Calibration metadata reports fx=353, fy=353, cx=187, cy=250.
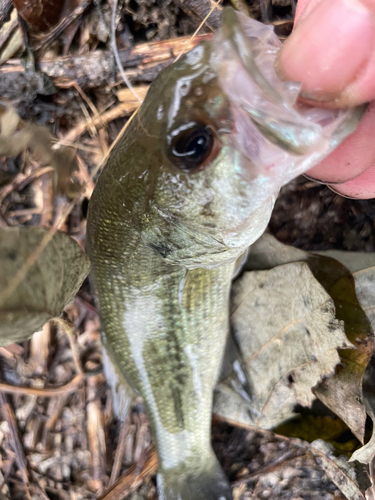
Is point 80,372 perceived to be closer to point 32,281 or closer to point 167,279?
point 167,279

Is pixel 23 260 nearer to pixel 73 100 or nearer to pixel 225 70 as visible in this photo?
pixel 225 70

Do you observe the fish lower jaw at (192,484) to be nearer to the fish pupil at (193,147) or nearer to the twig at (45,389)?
the twig at (45,389)

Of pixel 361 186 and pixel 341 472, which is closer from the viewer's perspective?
pixel 361 186

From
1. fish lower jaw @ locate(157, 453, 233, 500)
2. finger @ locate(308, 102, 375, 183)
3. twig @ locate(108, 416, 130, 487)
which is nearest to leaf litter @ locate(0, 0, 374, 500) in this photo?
twig @ locate(108, 416, 130, 487)

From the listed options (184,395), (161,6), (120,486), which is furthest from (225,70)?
(120,486)

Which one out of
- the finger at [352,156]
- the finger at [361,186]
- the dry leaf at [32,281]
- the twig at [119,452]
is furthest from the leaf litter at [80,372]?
the dry leaf at [32,281]

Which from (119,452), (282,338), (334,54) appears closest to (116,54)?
(334,54)

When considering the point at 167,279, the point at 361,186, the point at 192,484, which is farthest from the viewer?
the point at 192,484
